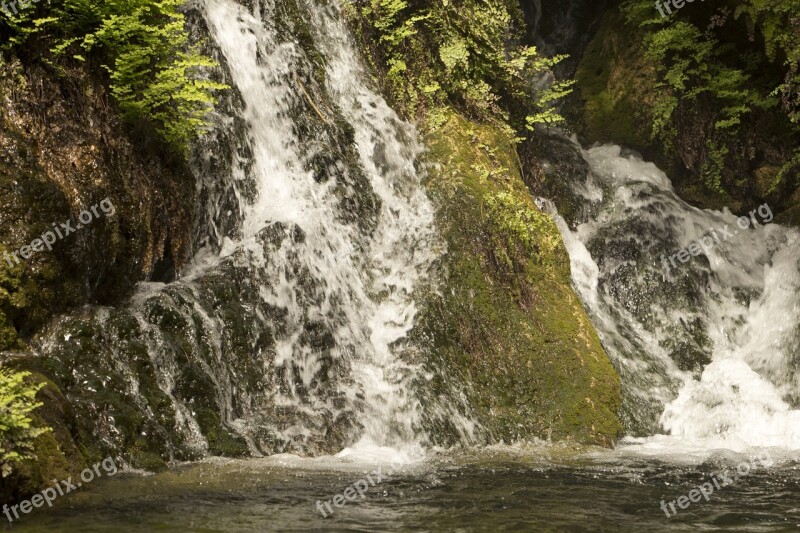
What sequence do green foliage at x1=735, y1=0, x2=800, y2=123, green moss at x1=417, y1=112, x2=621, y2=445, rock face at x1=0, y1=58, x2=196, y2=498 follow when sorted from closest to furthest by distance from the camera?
rock face at x1=0, y1=58, x2=196, y2=498
green moss at x1=417, y1=112, x2=621, y2=445
green foliage at x1=735, y1=0, x2=800, y2=123

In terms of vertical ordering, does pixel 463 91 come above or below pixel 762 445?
above

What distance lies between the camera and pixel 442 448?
8.30m

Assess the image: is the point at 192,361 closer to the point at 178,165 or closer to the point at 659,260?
the point at 178,165

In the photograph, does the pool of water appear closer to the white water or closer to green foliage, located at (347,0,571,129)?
the white water

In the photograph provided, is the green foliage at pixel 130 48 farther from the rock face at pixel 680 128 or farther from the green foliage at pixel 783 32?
the rock face at pixel 680 128

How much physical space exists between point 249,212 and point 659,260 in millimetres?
7792

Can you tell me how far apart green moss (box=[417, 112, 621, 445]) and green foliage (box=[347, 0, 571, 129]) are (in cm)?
139

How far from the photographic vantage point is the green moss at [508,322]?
911 centimetres

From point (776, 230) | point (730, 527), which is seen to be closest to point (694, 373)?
point (776, 230)

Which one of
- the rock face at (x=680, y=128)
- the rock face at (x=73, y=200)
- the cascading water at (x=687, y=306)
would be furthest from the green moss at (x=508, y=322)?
the rock face at (x=680, y=128)

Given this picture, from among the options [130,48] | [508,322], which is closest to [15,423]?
[130,48]

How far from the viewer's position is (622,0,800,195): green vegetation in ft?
44.6

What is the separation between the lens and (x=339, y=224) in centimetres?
1021

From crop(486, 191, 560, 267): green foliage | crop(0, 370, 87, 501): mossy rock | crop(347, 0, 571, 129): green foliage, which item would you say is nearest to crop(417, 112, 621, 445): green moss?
crop(486, 191, 560, 267): green foliage
